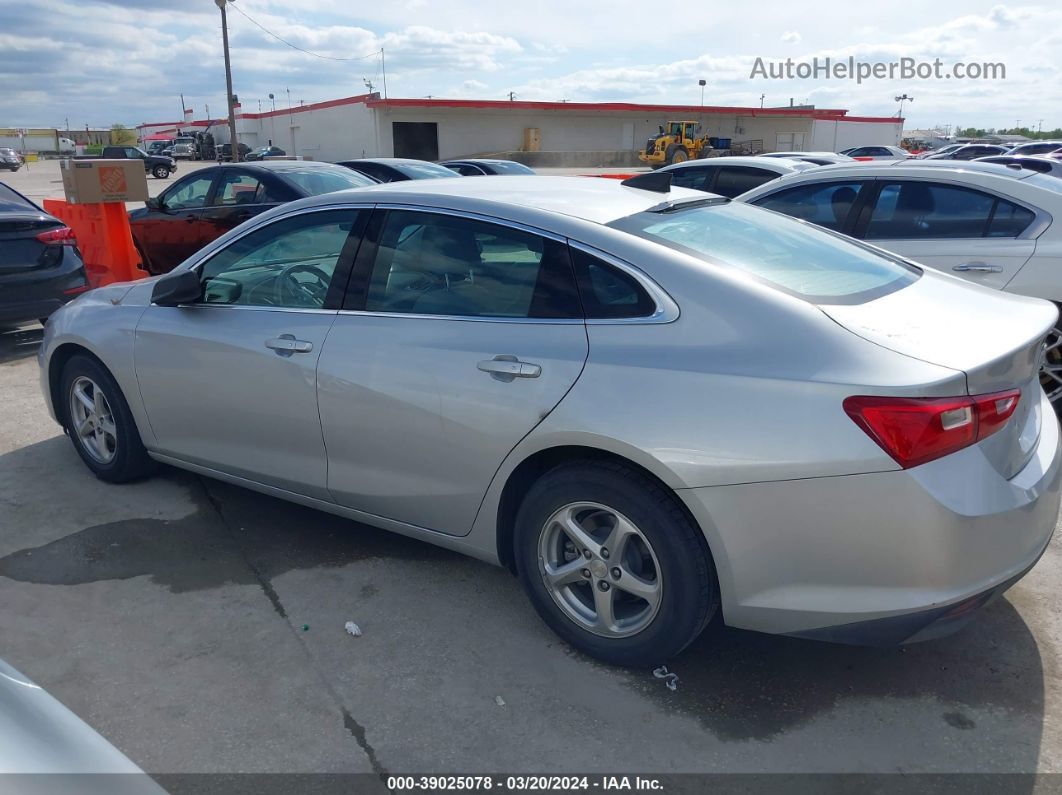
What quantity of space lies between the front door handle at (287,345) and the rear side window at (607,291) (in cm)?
126

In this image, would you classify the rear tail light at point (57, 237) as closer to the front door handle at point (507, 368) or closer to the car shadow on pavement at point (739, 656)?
the car shadow on pavement at point (739, 656)

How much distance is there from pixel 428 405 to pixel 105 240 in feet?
26.5

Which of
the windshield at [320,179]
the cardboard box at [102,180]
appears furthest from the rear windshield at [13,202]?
the windshield at [320,179]

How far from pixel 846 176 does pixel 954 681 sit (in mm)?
4125

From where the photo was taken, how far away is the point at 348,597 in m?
3.62

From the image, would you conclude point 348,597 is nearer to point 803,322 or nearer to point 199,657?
point 199,657

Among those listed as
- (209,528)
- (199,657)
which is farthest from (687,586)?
(209,528)

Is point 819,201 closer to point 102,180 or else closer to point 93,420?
point 93,420

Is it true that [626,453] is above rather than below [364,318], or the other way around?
below

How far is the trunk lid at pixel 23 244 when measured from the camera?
7.32 meters

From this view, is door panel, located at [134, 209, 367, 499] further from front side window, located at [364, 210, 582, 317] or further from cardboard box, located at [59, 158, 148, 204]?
cardboard box, located at [59, 158, 148, 204]

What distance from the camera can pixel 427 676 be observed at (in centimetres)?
308

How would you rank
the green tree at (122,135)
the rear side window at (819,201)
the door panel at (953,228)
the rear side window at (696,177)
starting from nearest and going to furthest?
the door panel at (953,228) < the rear side window at (819,201) < the rear side window at (696,177) < the green tree at (122,135)

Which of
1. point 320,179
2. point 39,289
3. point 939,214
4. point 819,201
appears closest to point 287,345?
point 819,201
